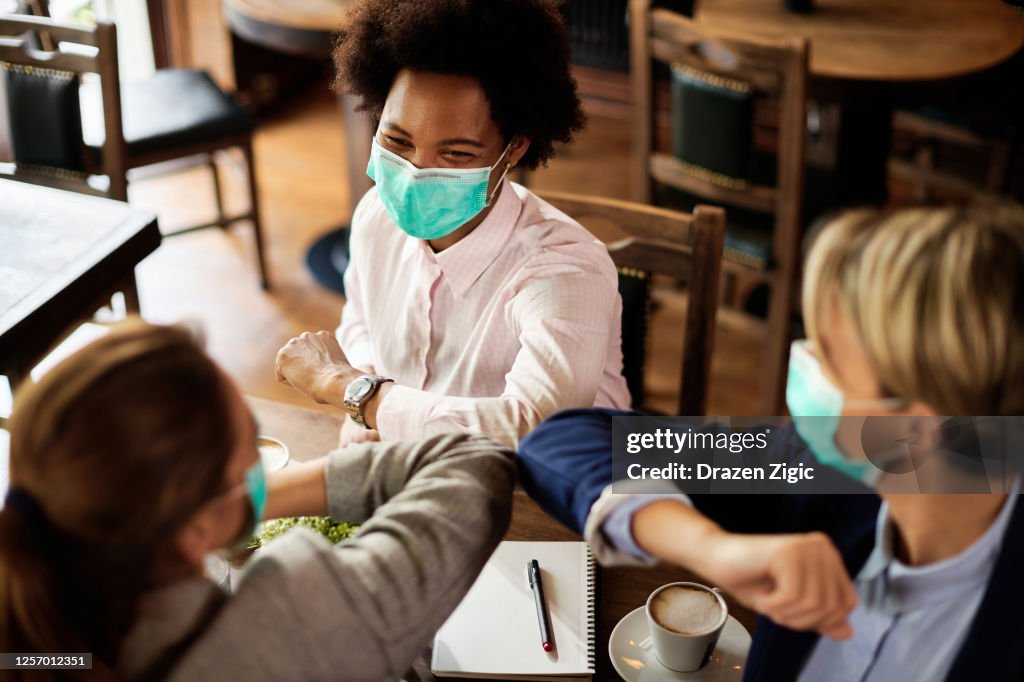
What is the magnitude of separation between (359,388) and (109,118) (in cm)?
165

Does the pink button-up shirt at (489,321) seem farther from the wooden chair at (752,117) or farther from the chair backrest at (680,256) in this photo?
the wooden chair at (752,117)

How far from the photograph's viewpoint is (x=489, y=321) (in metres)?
1.43

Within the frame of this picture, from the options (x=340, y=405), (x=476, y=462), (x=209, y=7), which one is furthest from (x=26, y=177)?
(x=476, y=462)

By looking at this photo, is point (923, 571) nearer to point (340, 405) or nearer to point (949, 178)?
point (340, 405)

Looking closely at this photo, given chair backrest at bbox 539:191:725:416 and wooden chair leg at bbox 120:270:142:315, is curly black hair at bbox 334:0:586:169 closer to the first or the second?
chair backrest at bbox 539:191:725:416

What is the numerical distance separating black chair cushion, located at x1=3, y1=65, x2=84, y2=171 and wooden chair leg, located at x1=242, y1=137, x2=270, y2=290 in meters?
0.56

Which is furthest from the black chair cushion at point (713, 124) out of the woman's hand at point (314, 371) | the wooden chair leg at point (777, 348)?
the woman's hand at point (314, 371)

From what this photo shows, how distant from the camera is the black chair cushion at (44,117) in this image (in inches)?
101

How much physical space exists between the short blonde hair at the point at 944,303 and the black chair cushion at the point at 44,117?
7.55ft

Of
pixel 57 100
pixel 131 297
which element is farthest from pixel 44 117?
pixel 131 297

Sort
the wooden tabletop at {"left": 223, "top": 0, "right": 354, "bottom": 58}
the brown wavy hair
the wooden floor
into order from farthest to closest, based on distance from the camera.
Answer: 1. the wooden floor
2. the wooden tabletop at {"left": 223, "top": 0, "right": 354, "bottom": 58}
3. the brown wavy hair

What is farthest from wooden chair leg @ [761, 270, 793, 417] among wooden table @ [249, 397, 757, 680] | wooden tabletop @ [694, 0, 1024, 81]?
wooden table @ [249, 397, 757, 680]

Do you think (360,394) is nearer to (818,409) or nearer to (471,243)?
(471,243)

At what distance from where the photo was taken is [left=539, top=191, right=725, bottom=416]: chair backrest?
5.24 feet
